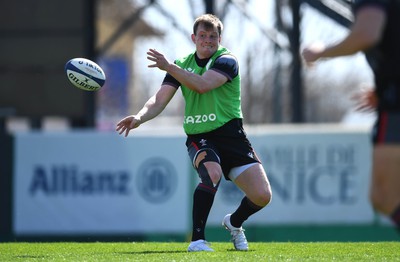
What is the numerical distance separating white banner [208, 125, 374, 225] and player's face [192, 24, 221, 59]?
239 inches

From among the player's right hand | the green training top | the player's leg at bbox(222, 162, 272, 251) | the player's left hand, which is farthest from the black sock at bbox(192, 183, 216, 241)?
the player's left hand

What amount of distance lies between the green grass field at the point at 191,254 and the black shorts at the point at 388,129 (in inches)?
68.6

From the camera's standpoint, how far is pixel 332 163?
14906mm

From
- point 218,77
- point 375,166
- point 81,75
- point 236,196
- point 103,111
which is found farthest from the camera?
point 103,111

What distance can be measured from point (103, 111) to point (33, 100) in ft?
74.5

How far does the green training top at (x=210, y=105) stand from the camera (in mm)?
8875

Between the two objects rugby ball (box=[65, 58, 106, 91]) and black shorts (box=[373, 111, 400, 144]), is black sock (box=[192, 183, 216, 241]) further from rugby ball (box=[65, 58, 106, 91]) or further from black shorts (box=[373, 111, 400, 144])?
black shorts (box=[373, 111, 400, 144])

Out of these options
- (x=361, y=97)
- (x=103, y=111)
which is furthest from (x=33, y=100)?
(x=103, y=111)

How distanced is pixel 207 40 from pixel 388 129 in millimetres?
2790

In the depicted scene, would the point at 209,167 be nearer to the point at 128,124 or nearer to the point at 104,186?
the point at 128,124

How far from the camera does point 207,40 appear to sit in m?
8.84

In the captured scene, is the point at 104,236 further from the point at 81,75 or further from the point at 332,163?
the point at 81,75

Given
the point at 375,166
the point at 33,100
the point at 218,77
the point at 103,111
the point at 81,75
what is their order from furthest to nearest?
the point at 103,111 → the point at 33,100 → the point at 81,75 → the point at 218,77 → the point at 375,166

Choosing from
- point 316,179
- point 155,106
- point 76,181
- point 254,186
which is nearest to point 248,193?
point 254,186
